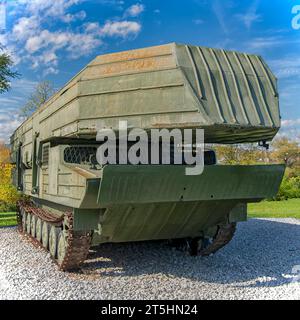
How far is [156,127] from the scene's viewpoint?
5.60 m

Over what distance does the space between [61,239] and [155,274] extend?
1.61 m

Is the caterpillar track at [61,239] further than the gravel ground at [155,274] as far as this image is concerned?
Yes

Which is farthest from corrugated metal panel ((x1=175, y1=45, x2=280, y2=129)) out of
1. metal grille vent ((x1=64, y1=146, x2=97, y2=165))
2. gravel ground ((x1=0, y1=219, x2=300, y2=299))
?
gravel ground ((x1=0, y1=219, x2=300, y2=299))

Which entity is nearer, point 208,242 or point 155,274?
point 155,274

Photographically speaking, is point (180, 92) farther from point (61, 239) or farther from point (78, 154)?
point (61, 239)

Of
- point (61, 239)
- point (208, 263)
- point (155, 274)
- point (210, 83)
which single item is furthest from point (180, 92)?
point (208, 263)

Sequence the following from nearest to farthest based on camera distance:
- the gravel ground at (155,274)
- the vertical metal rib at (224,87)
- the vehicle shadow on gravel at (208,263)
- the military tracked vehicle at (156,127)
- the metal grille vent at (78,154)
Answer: the military tracked vehicle at (156,127), the vertical metal rib at (224,87), the gravel ground at (155,274), the metal grille vent at (78,154), the vehicle shadow on gravel at (208,263)

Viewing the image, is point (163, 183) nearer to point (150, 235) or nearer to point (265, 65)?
point (150, 235)

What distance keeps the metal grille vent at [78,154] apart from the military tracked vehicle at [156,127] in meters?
0.02

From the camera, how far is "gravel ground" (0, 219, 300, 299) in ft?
19.5

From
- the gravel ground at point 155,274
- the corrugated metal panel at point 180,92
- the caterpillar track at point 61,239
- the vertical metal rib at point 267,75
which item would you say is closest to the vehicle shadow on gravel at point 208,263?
the gravel ground at point 155,274

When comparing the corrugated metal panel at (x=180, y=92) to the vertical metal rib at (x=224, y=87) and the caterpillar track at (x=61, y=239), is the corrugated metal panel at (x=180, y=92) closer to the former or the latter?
the vertical metal rib at (x=224, y=87)

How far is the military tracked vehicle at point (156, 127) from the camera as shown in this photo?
550 centimetres

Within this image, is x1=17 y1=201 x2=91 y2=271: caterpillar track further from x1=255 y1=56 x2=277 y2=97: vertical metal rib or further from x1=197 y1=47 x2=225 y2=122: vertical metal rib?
x1=255 y1=56 x2=277 y2=97: vertical metal rib
